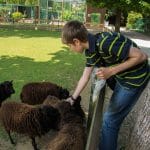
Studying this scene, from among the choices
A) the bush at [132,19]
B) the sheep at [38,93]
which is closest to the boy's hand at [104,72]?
the sheep at [38,93]

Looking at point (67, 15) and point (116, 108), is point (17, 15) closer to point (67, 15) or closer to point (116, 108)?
point (67, 15)

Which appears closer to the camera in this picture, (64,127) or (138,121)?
(138,121)

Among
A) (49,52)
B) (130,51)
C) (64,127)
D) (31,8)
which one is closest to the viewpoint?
(130,51)

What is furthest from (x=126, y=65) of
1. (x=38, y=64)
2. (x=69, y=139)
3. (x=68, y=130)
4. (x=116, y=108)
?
(x=38, y=64)

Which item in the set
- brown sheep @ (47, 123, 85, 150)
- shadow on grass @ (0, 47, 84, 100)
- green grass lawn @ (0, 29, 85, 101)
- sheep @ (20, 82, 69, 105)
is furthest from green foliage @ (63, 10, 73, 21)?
brown sheep @ (47, 123, 85, 150)

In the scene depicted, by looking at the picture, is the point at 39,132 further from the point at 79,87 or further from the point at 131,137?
the point at 131,137

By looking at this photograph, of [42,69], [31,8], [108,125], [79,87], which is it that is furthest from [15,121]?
[31,8]

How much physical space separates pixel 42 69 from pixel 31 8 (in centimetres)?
2506

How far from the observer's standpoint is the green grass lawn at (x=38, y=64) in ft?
32.9

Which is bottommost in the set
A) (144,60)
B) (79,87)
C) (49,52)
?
(49,52)

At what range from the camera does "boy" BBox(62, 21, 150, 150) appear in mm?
4031

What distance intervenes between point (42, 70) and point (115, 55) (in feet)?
24.4

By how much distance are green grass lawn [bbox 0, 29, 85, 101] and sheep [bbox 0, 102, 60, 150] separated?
2.30 meters

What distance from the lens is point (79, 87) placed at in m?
5.13
